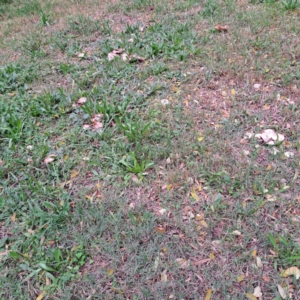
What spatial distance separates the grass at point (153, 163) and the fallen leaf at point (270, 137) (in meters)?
0.05

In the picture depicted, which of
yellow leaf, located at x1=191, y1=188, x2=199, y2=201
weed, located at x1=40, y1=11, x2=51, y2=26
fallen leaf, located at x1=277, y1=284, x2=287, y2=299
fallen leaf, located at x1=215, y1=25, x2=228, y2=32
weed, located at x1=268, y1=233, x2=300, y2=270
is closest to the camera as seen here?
fallen leaf, located at x1=277, y1=284, x2=287, y2=299

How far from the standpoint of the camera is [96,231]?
1.96 m

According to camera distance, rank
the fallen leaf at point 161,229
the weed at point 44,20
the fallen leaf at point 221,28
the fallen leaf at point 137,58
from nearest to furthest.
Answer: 1. the fallen leaf at point 161,229
2. the fallen leaf at point 137,58
3. the fallen leaf at point 221,28
4. the weed at point 44,20

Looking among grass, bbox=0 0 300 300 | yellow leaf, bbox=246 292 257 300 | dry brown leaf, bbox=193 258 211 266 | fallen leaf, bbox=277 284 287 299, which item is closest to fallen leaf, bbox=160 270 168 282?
grass, bbox=0 0 300 300

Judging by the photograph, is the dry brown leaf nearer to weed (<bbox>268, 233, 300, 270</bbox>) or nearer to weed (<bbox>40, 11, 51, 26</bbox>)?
weed (<bbox>268, 233, 300, 270</bbox>)

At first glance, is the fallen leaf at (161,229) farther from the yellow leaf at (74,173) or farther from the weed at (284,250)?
the yellow leaf at (74,173)

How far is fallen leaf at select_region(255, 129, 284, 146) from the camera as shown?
2.37m

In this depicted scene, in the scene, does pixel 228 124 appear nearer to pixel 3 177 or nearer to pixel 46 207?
pixel 46 207

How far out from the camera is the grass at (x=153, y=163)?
5.83 ft

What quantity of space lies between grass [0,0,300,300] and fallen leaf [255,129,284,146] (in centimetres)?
5

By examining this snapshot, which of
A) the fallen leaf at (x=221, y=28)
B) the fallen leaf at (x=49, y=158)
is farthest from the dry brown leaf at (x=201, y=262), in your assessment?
the fallen leaf at (x=221, y=28)

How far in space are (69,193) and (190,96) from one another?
139cm

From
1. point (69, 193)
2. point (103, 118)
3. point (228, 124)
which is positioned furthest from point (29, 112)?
point (228, 124)

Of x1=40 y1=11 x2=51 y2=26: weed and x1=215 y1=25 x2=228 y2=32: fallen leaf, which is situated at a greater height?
x1=40 y1=11 x2=51 y2=26: weed
